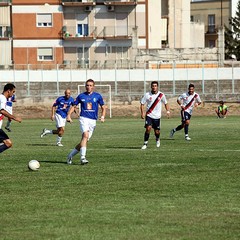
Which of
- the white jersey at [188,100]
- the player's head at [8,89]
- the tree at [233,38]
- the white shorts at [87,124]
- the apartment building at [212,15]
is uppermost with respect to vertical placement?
the apartment building at [212,15]

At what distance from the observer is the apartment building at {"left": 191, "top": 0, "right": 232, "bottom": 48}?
126 meters

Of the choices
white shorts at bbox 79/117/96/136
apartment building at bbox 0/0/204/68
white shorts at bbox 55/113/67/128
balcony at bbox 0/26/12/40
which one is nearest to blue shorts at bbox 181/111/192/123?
white shorts at bbox 55/113/67/128

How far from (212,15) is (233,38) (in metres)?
8.50

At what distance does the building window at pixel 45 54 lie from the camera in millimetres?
86000

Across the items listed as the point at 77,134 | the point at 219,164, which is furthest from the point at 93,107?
the point at 77,134

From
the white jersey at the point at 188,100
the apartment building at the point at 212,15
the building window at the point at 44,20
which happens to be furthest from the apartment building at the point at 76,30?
the white jersey at the point at 188,100

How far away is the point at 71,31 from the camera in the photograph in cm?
8644

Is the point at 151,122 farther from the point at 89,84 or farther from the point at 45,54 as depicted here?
the point at 45,54

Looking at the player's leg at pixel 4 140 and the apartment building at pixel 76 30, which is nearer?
the player's leg at pixel 4 140

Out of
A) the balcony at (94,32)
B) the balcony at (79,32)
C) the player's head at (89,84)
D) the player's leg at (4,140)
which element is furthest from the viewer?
the balcony at (94,32)

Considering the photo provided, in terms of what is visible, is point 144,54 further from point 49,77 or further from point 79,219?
point 79,219

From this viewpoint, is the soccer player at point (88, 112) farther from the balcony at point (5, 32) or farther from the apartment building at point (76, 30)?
the balcony at point (5, 32)

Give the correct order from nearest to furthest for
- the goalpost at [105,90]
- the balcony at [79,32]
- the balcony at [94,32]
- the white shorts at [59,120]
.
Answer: the white shorts at [59,120] < the goalpost at [105,90] < the balcony at [79,32] < the balcony at [94,32]

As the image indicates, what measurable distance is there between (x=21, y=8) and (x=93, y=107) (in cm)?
6250
